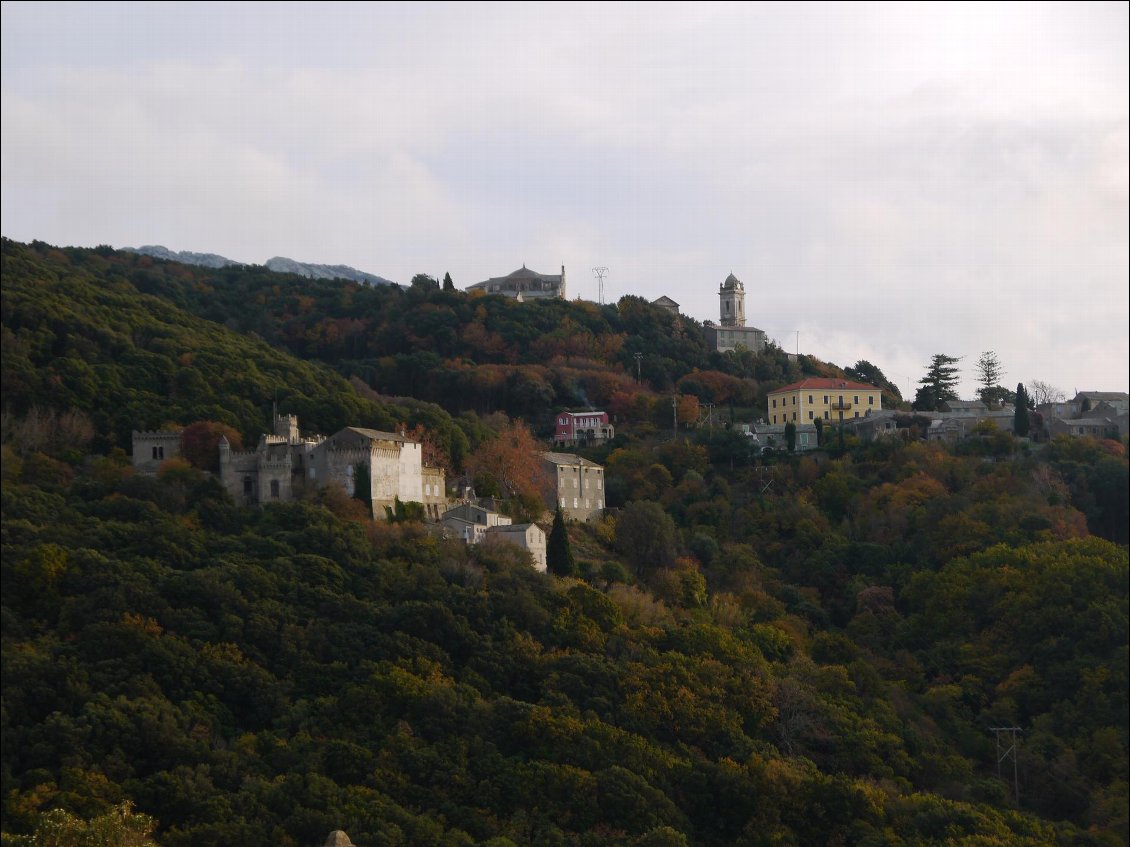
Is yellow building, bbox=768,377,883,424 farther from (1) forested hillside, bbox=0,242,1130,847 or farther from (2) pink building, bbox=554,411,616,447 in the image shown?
(2) pink building, bbox=554,411,616,447

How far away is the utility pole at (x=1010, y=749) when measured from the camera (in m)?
55.1

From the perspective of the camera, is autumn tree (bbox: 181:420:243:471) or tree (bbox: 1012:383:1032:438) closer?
autumn tree (bbox: 181:420:243:471)

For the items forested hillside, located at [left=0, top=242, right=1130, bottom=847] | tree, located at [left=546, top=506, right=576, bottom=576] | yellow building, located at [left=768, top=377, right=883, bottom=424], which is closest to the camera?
forested hillside, located at [left=0, top=242, right=1130, bottom=847]

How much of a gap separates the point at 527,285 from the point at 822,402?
37885mm

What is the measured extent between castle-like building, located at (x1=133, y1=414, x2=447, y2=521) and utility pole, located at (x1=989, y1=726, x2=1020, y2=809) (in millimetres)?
21695

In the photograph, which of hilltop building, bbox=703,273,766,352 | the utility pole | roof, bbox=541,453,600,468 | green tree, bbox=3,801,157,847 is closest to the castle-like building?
roof, bbox=541,453,600,468

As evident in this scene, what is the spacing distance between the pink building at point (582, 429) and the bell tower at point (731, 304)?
28.4m

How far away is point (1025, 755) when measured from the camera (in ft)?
184

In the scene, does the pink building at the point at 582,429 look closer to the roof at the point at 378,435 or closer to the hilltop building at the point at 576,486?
the hilltop building at the point at 576,486

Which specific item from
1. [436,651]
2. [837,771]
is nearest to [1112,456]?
[837,771]

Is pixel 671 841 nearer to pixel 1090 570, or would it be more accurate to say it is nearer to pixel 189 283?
pixel 1090 570

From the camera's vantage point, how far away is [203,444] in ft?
215

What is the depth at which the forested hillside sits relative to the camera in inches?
1916

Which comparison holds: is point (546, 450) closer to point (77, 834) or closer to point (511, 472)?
point (511, 472)
